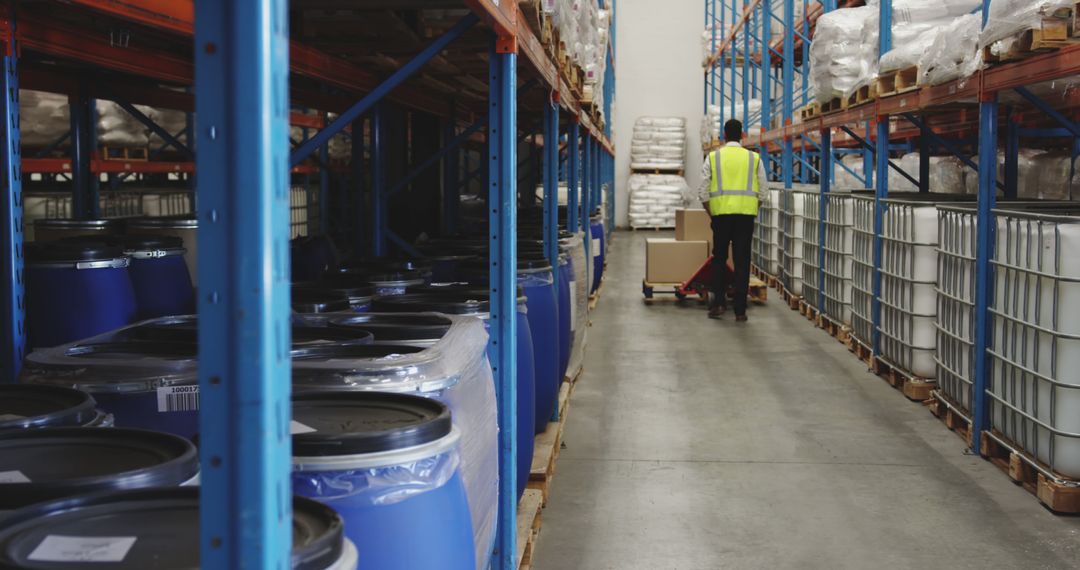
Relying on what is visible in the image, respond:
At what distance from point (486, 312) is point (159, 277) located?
1421 millimetres

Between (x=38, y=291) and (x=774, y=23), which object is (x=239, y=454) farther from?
(x=774, y=23)

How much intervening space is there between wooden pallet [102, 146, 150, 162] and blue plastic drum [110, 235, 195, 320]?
836cm

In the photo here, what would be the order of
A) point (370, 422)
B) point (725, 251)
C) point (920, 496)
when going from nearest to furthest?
point (370, 422) → point (920, 496) → point (725, 251)

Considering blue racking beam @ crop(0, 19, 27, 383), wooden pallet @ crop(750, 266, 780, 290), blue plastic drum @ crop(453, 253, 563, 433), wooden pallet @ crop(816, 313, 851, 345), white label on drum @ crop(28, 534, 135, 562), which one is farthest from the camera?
wooden pallet @ crop(750, 266, 780, 290)

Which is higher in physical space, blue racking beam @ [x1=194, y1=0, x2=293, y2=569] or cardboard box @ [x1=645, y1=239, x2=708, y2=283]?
blue racking beam @ [x1=194, y1=0, x2=293, y2=569]

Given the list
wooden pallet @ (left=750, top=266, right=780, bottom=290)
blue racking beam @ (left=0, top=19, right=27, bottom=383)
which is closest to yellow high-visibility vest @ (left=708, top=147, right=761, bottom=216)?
wooden pallet @ (left=750, top=266, right=780, bottom=290)

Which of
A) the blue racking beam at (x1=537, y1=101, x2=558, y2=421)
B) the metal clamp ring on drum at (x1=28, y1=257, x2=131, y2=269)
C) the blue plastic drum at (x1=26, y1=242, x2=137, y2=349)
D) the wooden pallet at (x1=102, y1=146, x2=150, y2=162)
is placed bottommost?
the blue plastic drum at (x1=26, y1=242, x2=137, y2=349)

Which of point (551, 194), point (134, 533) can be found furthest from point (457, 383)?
point (551, 194)

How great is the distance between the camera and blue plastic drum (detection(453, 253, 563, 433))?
5.15 m

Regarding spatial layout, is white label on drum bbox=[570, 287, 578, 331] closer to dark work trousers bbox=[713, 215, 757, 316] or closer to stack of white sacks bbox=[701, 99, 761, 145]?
dark work trousers bbox=[713, 215, 757, 316]

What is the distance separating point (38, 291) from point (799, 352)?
22.7 feet

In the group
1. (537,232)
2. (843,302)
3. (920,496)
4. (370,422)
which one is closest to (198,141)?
(370,422)

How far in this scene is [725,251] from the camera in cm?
1127

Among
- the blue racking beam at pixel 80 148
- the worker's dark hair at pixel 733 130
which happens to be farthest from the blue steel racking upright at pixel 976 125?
the blue racking beam at pixel 80 148
